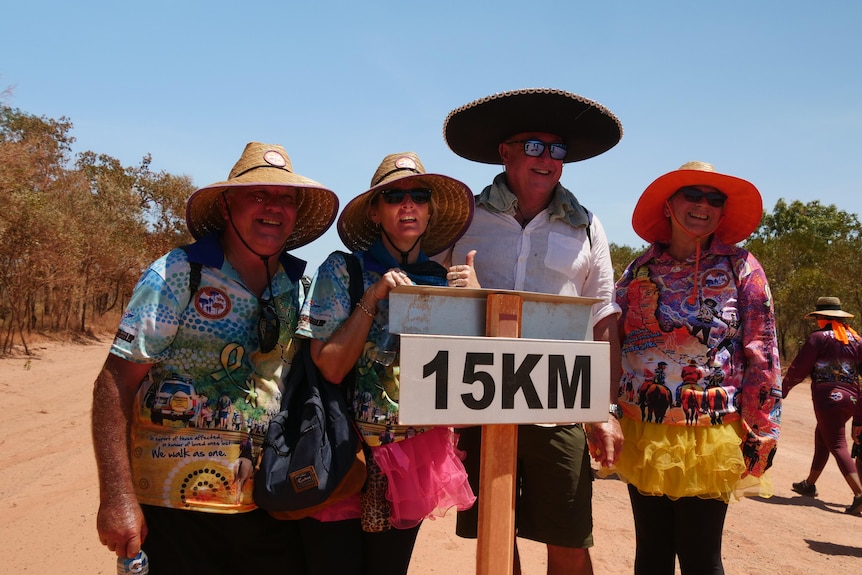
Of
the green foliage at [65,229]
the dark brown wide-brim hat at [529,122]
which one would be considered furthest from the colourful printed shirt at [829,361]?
the green foliage at [65,229]

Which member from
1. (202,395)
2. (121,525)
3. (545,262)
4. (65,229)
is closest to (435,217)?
(545,262)

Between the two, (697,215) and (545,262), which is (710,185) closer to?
(697,215)

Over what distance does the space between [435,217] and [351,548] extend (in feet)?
4.60

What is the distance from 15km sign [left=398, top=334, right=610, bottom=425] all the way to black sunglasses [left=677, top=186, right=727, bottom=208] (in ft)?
4.45

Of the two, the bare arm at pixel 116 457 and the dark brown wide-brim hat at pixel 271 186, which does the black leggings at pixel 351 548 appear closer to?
the bare arm at pixel 116 457

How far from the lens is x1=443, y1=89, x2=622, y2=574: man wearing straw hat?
2.89 metres

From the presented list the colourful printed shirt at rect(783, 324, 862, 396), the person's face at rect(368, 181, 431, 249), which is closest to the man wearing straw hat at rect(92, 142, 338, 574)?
the person's face at rect(368, 181, 431, 249)

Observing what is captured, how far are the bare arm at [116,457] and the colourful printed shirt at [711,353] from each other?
7.19ft

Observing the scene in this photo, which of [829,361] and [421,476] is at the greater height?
[829,361]

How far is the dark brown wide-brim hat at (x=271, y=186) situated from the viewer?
2.41m

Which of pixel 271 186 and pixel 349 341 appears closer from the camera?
pixel 349 341

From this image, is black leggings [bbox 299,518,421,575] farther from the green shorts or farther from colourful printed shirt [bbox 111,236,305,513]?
the green shorts

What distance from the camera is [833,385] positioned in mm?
6605

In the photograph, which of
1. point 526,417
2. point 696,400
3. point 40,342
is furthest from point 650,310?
point 40,342
